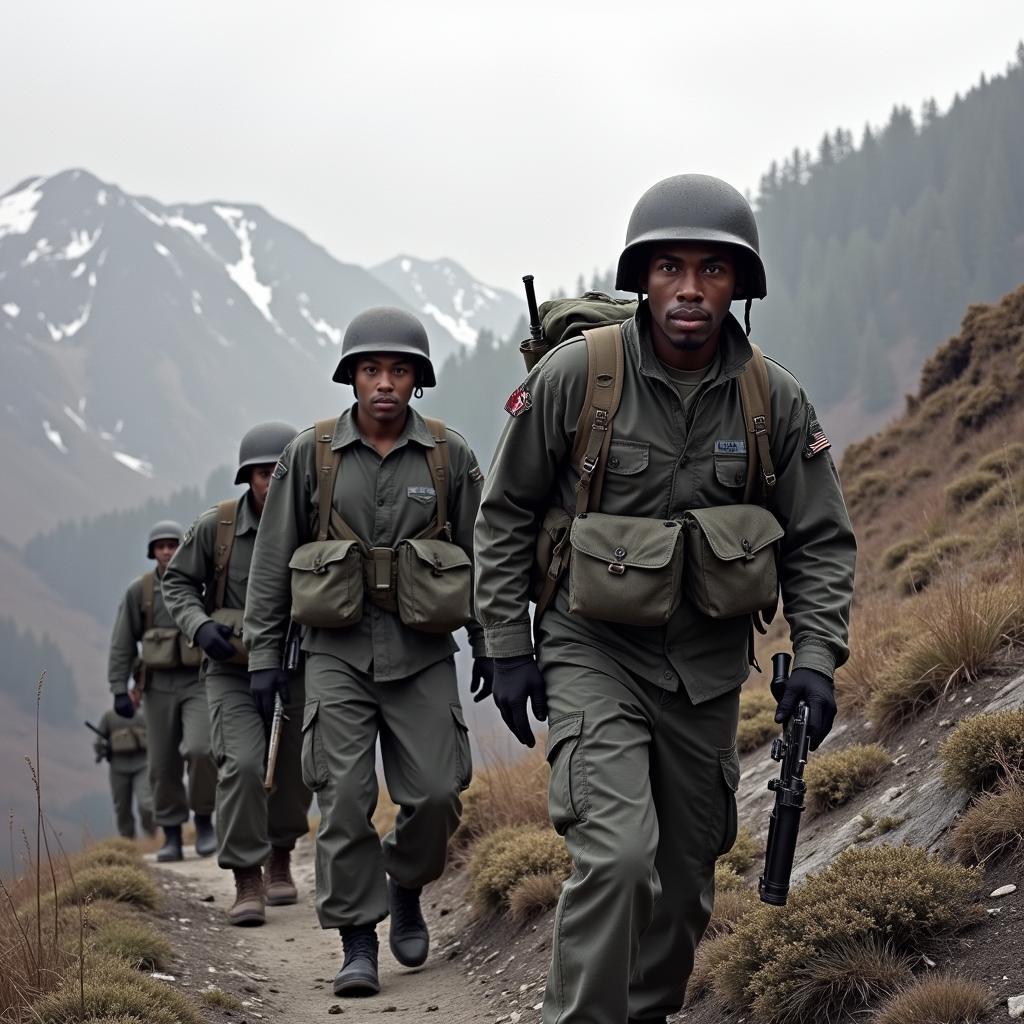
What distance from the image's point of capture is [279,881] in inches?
354

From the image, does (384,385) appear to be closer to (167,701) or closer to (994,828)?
(994,828)

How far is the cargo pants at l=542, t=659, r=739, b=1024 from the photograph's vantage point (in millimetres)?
3562

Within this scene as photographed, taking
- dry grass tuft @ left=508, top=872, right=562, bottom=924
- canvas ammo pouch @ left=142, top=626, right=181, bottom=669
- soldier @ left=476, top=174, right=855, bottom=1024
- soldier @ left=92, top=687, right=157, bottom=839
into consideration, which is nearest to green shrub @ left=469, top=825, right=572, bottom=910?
dry grass tuft @ left=508, top=872, right=562, bottom=924

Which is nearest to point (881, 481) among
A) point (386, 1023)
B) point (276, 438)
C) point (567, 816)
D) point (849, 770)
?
point (276, 438)

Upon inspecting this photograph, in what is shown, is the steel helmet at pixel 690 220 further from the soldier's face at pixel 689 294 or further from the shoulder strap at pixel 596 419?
the shoulder strap at pixel 596 419

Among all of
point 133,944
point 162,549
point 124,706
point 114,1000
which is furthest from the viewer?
point 124,706

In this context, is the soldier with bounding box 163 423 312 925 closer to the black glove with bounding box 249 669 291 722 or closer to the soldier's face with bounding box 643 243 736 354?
the black glove with bounding box 249 669 291 722

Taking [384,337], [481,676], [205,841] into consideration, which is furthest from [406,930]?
[205,841]

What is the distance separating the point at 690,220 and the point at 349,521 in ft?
9.09

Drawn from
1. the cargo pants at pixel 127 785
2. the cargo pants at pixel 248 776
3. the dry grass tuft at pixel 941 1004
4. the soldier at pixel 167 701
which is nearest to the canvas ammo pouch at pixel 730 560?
the dry grass tuft at pixel 941 1004

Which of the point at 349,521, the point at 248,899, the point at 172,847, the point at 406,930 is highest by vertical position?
the point at 349,521

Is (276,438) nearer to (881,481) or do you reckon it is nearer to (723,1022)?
(723,1022)

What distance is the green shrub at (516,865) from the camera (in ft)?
22.6

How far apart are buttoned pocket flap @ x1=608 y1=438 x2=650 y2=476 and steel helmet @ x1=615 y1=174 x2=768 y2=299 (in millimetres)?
540
